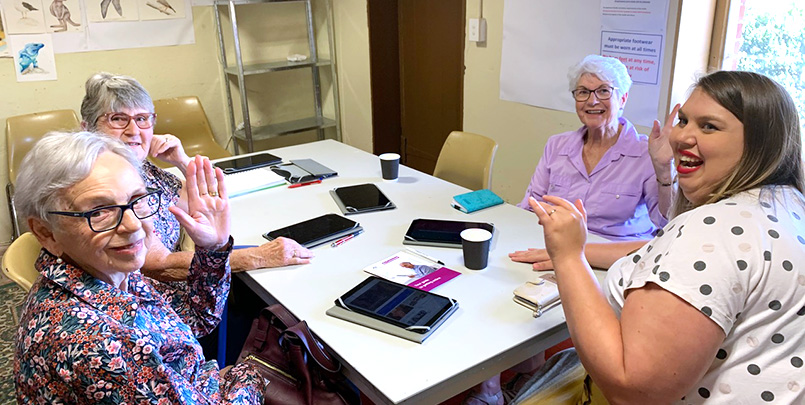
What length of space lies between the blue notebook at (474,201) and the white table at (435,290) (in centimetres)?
3

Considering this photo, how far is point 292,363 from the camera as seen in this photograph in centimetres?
134

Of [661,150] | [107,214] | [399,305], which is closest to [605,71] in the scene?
[661,150]

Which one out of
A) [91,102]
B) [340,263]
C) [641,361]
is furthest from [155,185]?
[641,361]

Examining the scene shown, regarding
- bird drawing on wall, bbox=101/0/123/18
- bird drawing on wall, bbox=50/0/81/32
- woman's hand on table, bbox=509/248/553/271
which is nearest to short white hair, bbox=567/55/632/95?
woman's hand on table, bbox=509/248/553/271

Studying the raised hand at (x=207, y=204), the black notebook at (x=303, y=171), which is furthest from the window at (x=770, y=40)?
the raised hand at (x=207, y=204)

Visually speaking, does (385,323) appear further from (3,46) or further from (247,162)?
(3,46)

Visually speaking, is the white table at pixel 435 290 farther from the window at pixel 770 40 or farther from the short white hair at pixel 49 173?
the window at pixel 770 40

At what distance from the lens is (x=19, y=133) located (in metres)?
3.51

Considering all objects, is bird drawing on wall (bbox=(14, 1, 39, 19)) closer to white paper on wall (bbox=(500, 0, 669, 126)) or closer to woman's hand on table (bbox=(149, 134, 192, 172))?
woman's hand on table (bbox=(149, 134, 192, 172))

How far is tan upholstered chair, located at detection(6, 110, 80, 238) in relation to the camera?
11.4 ft

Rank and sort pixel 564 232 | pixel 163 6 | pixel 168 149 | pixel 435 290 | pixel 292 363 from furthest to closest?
pixel 163 6
pixel 168 149
pixel 435 290
pixel 292 363
pixel 564 232

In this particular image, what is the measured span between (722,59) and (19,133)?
3.86m

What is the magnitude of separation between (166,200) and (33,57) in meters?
2.37

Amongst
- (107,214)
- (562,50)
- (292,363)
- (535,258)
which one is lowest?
(292,363)
